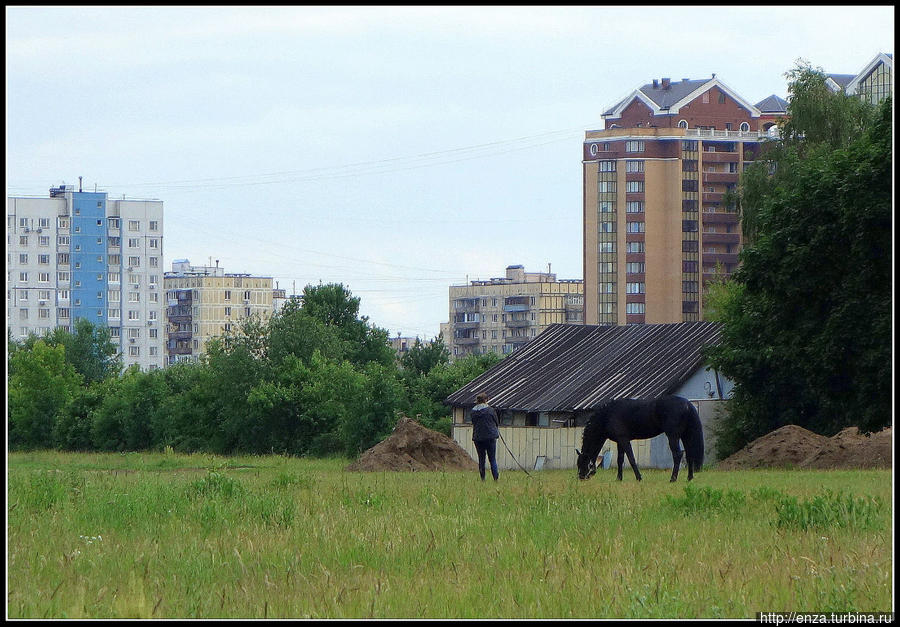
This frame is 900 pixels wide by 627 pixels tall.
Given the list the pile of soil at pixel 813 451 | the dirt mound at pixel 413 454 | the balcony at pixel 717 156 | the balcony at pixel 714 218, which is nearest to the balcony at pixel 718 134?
the balcony at pixel 717 156

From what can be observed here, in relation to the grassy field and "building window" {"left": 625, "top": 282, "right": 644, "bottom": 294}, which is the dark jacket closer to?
the grassy field

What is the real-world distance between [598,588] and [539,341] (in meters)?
40.5

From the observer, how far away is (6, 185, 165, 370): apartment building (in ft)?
482

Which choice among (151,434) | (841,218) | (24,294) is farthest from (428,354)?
(24,294)

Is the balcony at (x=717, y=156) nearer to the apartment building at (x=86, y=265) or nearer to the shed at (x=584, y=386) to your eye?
the apartment building at (x=86, y=265)

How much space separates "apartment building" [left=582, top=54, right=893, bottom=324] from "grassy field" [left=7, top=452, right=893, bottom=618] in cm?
12283

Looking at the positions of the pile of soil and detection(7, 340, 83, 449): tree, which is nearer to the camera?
the pile of soil

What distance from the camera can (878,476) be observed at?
24.5 metres

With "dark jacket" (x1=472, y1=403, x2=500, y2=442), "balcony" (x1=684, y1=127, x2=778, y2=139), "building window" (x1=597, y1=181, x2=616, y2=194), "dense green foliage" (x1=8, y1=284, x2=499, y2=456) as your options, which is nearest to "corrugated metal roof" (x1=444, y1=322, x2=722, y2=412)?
"dense green foliage" (x1=8, y1=284, x2=499, y2=456)

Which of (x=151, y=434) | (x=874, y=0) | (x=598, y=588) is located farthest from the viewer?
(x=151, y=434)

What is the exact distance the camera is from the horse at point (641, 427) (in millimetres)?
24672

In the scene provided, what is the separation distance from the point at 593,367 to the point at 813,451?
12.2m

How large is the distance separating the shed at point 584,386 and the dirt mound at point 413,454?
5.50m

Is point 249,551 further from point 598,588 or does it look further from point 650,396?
point 650,396
